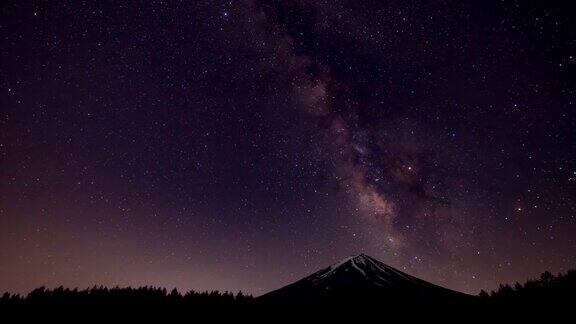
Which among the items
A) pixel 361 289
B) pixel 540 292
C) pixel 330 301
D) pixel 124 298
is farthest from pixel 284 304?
pixel 540 292

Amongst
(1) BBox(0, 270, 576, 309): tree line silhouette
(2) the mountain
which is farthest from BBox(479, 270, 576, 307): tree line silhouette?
(2) the mountain

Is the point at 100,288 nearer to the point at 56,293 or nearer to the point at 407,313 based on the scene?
the point at 56,293

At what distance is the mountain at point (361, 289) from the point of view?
20.8 meters

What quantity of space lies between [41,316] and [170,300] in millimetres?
7147

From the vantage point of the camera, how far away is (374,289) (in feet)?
72.7

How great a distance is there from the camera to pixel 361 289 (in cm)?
2205

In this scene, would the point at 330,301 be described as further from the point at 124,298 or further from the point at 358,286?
the point at 124,298

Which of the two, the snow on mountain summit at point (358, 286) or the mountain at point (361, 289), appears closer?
the mountain at point (361, 289)

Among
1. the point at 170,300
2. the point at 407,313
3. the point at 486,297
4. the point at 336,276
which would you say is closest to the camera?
the point at 407,313

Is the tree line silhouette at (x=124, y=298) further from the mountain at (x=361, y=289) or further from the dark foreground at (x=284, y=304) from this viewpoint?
the mountain at (x=361, y=289)

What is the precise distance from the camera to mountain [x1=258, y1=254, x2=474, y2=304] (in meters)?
20.8

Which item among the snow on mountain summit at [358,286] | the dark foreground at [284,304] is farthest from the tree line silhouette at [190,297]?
the snow on mountain summit at [358,286]

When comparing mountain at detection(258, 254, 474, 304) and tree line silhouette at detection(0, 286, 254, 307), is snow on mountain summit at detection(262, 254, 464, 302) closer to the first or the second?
mountain at detection(258, 254, 474, 304)

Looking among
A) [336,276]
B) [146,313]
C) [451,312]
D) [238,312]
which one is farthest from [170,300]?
[451,312]
